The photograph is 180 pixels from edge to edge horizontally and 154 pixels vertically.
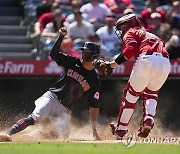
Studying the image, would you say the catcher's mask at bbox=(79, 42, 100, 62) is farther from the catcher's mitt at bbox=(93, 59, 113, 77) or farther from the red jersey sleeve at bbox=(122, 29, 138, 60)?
the red jersey sleeve at bbox=(122, 29, 138, 60)

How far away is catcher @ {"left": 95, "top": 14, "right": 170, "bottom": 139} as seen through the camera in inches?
399

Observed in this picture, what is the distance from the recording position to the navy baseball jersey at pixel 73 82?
35.1 feet

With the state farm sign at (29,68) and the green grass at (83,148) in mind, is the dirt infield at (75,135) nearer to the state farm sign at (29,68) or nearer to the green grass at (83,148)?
the state farm sign at (29,68)

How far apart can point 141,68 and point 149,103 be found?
57 cm

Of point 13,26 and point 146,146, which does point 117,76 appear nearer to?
point 13,26

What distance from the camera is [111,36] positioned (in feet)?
49.3

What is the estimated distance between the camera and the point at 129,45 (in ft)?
32.9

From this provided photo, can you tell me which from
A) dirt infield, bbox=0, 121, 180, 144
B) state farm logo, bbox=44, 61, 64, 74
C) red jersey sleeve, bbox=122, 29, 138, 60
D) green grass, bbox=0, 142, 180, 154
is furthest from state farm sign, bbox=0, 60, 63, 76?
green grass, bbox=0, 142, 180, 154

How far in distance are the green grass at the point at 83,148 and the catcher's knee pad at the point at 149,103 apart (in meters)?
1.81

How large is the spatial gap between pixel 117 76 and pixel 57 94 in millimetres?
2977

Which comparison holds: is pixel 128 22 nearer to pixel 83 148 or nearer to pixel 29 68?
pixel 83 148

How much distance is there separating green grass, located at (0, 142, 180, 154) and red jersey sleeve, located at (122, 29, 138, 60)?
1898mm

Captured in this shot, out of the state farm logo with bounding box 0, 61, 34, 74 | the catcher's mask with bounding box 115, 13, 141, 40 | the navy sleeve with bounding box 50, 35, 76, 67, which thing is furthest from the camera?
the state farm logo with bounding box 0, 61, 34, 74

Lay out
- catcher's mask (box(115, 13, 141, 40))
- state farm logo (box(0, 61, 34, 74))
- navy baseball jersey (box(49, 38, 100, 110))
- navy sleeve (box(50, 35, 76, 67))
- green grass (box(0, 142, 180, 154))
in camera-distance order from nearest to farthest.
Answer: green grass (box(0, 142, 180, 154)), catcher's mask (box(115, 13, 141, 40)), navy sleeve (box(50, 35, 76, 67)), navy baseball jersey (box(49, 38, 100, 110)), state farm logo (box(0, 61, 34, 74))
